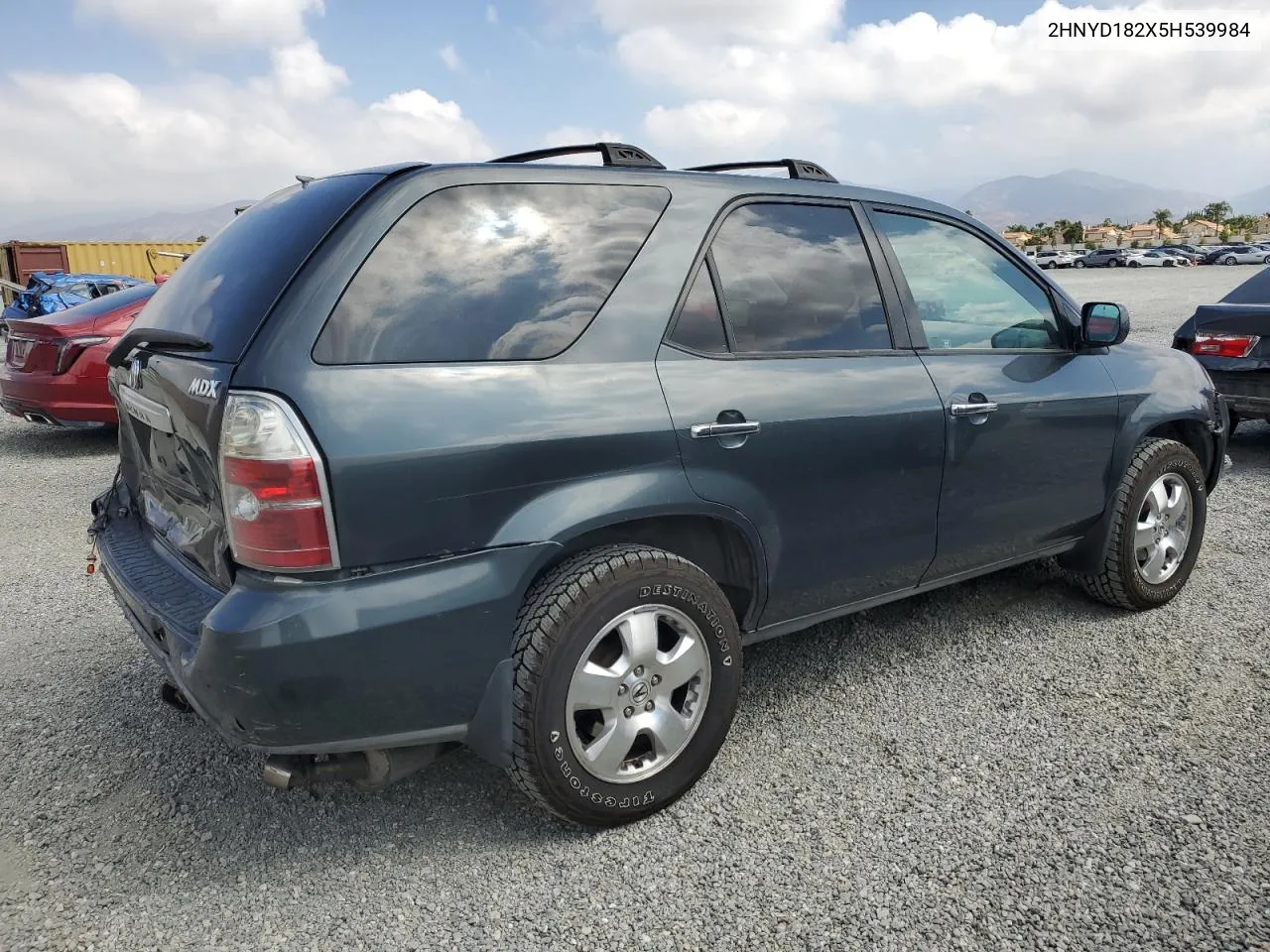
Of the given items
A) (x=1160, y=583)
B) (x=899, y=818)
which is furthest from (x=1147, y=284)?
(x=899, y=818)

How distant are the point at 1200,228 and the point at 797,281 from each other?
406 feet

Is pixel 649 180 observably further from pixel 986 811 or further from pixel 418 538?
pixel 986 811

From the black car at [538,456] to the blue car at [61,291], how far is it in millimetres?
13881

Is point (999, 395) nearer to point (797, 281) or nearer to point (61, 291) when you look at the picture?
point (797, 281)

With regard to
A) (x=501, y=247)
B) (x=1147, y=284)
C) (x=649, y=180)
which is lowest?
(x=1147, y=284)

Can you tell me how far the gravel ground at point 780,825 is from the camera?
2.20 m

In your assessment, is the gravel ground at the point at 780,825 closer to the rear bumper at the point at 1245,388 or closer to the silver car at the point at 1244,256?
the rear bumper at the point at 1245,388

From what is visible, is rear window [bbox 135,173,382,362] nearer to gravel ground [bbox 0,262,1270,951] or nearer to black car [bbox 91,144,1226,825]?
black car [bbox 91,144,1226,825]

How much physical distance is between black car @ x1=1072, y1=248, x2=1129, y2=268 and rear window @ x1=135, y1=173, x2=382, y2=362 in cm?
6931

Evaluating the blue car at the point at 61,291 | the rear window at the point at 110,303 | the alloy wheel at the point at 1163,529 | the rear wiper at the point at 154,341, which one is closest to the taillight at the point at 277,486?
the rear wiper at the point at 154,341

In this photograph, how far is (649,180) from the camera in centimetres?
270

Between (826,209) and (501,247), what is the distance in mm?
1251

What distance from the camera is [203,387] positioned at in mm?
2211

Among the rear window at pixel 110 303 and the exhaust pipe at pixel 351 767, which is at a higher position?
the rear window at pixel 110 303
